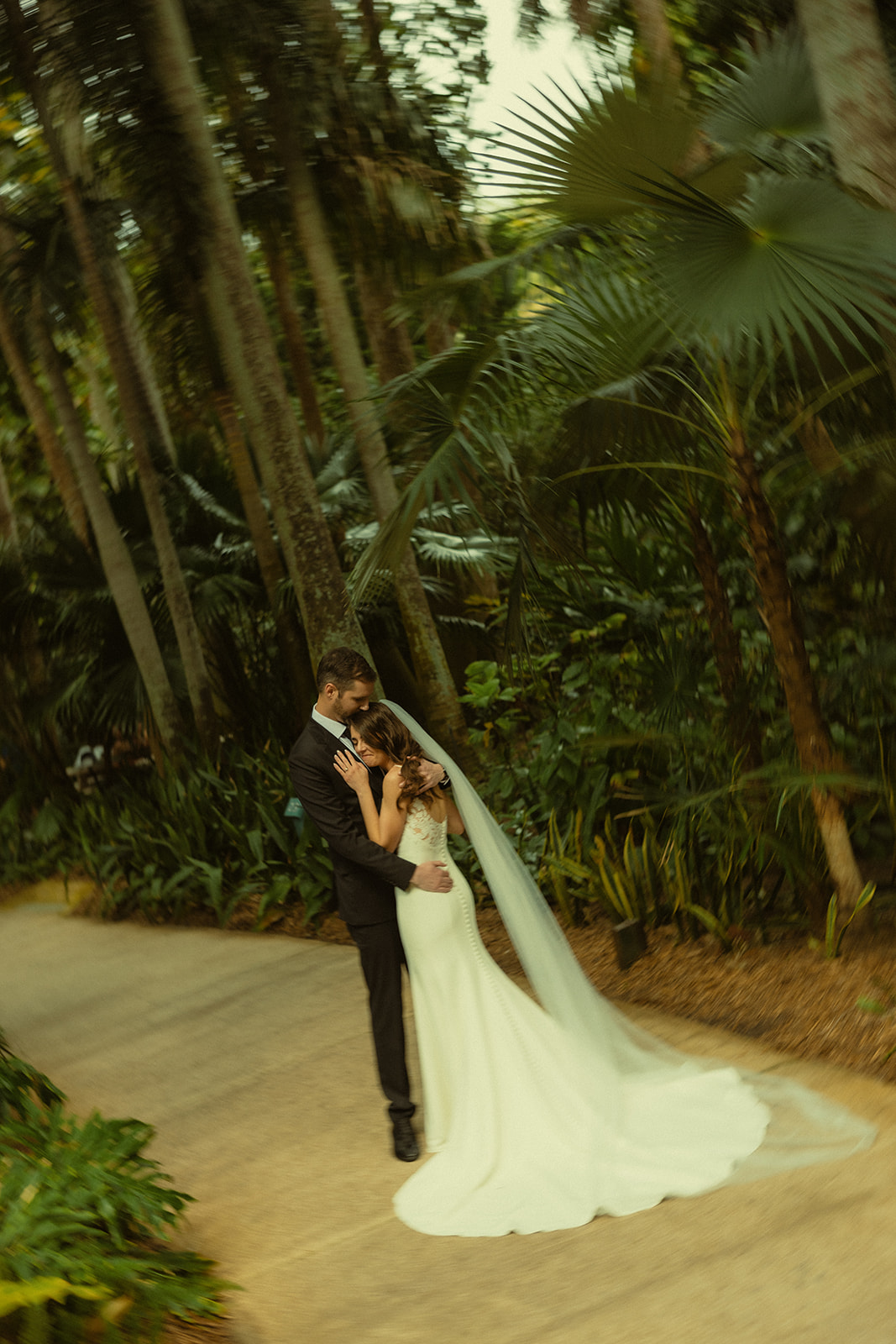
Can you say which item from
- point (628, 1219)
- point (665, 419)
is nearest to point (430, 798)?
point (628, 1219)

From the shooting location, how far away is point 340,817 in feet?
15.0

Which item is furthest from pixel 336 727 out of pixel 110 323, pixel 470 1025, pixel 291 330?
pixel 291 330

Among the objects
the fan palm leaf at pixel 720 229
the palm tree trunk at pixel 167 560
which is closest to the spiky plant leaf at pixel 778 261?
the fan palm leaf at pixel 720 229

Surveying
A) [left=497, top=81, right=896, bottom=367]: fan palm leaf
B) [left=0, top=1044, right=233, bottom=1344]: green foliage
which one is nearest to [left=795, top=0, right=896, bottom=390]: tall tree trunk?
[left=497, top=81, right=896, bottom=367]: fan palm leaf

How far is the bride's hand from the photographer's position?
455 cm

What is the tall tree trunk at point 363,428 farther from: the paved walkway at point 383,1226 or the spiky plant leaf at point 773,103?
the spiky plant leaf at point 773,103

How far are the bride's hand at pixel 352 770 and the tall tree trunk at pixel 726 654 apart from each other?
7.85 ft

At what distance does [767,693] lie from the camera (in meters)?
7.24

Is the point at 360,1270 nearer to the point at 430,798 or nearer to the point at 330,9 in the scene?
the point at 430,798

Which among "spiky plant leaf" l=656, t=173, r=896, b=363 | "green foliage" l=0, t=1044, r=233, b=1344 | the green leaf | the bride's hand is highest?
Answer: "spiky plant leaf" l=656, t=173, r=896, b=363

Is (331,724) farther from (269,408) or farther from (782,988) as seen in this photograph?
(269,408)

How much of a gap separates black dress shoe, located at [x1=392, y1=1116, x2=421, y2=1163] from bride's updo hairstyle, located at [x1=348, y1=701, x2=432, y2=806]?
121 centimetres

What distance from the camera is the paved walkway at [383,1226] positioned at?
3.13 metres

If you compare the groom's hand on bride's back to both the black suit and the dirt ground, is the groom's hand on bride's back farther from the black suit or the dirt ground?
the dirt ground
